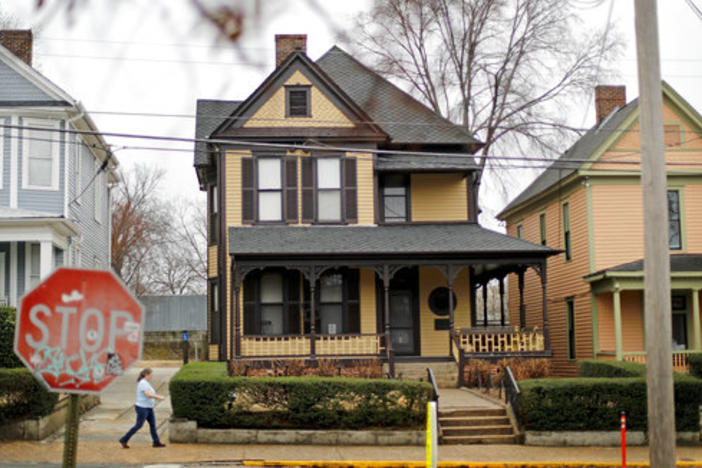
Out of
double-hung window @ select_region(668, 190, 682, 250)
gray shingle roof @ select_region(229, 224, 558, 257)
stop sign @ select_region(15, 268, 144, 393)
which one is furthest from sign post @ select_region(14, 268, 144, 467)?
double-hung window @ select_region(668, 190, 682, 250)

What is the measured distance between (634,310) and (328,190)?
34.6 ft

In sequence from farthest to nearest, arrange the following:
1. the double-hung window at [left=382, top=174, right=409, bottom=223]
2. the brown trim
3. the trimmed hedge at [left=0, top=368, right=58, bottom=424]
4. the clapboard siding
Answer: the double-hung window at [left=382, top=174, right=409, bottom=223] → the brown trim → the clapboard siding → the trimmed hedge at [left=0, top=368, right=58, bottom=424]

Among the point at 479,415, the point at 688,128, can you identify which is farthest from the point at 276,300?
the point at 688,128

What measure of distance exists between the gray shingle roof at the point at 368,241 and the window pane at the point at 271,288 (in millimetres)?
1453

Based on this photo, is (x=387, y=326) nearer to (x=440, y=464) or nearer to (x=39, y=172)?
(x=440, y=464)

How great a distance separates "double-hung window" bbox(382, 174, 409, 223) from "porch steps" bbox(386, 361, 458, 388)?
4.99m

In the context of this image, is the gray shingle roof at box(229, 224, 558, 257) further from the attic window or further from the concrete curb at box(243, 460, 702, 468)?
the concrete curb at box(243, 460, 702, 468)

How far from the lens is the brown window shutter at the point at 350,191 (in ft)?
90.6

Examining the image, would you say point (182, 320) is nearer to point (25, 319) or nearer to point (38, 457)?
point (38, 457)

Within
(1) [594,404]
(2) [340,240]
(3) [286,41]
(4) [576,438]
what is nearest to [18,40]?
(3) [286,41]

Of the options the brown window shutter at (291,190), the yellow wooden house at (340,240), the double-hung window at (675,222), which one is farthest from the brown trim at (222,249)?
the double-hung window at (675,222)

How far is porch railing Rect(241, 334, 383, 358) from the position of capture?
25422 millimetres

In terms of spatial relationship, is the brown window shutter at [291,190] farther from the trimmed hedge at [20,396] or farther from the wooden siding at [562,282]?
the trimmed hedge at [20,396]

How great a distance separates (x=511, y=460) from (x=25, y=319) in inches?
572
